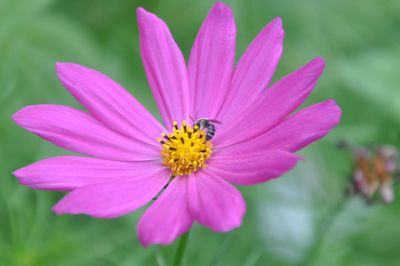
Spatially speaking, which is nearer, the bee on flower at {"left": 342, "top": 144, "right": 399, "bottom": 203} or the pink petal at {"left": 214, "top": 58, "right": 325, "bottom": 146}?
the pink petal at {"left": 214, "top": 58, "right": 325, "bottom": 146}

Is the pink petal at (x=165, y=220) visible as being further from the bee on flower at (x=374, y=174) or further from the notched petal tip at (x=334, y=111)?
the bee on flower at (x=374, y=174)

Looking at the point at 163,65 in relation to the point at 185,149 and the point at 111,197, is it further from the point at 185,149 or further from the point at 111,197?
the point at 111,197

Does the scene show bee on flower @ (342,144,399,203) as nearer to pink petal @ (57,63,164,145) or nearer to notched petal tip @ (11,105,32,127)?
pink petal @ (57,63,164,145)

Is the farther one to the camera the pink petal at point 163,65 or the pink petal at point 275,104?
the pink petal at point 163,65

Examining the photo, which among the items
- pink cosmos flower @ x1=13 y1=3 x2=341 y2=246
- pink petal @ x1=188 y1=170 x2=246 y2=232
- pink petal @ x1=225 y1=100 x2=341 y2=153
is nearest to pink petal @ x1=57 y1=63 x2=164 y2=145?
pink cosmos flower @ x1=13 y1=3 x2=341 y2=246

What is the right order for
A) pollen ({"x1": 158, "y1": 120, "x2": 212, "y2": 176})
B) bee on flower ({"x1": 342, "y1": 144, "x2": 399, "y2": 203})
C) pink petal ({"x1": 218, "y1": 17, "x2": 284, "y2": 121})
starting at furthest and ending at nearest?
1. bee on flower ({"x1": 342, "y1": 144, "x2": 399, "y2": 203})
2. pollen ({"x1": 158, "y1": 120, "x2": 212, "y2": 176})
3. pink petal ({"x1": 218, "y1": 17, "x2": 284, "y2": 121})

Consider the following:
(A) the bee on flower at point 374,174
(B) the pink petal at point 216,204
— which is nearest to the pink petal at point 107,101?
(B) the pink petal at point 216,204
